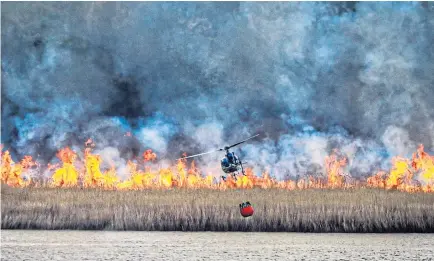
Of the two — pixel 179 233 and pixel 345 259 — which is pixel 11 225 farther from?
pixel 345 259

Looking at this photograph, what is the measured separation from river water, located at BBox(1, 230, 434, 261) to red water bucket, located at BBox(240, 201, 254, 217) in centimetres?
59

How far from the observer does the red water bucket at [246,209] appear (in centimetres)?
1855

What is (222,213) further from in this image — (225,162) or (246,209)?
(225,162)

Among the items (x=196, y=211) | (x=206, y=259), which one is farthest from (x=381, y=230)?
(x=206, y=259)

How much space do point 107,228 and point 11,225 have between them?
2.48m

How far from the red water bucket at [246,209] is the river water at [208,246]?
588 millimetres

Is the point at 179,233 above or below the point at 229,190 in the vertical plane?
below

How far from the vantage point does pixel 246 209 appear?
18547 millimetres

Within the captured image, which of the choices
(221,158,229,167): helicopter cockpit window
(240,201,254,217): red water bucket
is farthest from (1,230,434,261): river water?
(221,158,229,167): helicopter cockpit window

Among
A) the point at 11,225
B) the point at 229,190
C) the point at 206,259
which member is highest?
the point at 229,190

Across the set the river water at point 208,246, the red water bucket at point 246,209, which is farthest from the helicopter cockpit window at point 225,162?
the river water at point 208,246

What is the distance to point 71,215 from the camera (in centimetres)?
1938

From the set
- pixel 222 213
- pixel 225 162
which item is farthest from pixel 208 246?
pixel 222 213

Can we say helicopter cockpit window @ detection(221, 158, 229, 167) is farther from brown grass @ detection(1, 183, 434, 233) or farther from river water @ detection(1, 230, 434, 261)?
river water @ detection(1, 230, 434, 261)
